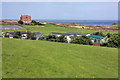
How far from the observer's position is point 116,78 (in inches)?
162

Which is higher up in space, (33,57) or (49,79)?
(33,57)

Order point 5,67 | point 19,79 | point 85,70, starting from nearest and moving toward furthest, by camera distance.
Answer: point 19,79 < point 5,67 < point 85,70

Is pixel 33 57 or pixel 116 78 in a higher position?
pixel 33 57

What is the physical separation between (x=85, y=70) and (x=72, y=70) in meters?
0.43

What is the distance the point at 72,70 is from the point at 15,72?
1.72 metres

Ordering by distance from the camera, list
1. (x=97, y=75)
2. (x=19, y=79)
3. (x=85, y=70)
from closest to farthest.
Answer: (x=19, y=79), (x=97, y=75), (x=85, y=70)

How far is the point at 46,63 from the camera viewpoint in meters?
4.79

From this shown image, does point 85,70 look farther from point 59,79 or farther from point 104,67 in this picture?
point 59,79

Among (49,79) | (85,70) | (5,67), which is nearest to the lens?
(49,79)

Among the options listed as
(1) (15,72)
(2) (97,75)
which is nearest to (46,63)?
(1) (15,72)

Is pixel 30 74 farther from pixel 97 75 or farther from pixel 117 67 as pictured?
pixel 117 67

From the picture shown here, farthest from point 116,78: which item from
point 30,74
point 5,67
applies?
point 5,67

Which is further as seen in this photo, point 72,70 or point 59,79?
point 72,70

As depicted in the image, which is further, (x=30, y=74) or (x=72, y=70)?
(x=72, y=70)
